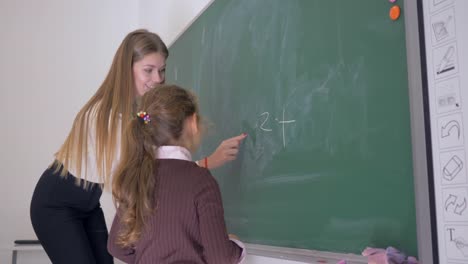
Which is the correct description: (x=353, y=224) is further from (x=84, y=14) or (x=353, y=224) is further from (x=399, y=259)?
(x=84, y=14)

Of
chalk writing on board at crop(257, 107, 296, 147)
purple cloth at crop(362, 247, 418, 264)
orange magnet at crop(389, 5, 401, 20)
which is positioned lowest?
purple cloth at crop(362, 247, 418, 264)

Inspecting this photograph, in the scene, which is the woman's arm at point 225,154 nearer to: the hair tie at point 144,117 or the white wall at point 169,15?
the hair tie at point 144,117

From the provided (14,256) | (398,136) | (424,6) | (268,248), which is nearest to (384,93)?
(398,136)

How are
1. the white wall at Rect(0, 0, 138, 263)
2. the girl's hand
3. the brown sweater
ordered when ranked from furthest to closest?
the white wall at Rect(0, 0, 138, 263)
the girl's hand
the brown sweater

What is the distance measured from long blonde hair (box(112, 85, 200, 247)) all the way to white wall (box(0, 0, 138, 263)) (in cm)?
240

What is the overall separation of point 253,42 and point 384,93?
0.87 metres

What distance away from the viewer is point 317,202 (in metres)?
1.61

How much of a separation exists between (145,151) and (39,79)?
2.65 meters

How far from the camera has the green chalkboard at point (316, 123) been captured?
1.31 meters

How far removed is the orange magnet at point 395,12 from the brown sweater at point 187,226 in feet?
2.41

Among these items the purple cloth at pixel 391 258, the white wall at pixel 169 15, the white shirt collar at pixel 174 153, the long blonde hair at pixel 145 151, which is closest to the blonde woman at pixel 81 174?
the long blonde hair at pixel 145 151

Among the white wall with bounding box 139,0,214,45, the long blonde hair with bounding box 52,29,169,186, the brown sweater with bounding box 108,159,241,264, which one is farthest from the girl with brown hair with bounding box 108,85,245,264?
the white wall with bounding box 139,0,214,45

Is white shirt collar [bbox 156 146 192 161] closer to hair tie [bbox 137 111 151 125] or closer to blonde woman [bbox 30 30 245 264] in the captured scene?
hair tie [bbox 137 111 151 125]

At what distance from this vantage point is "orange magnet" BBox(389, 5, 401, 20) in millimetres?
1287
